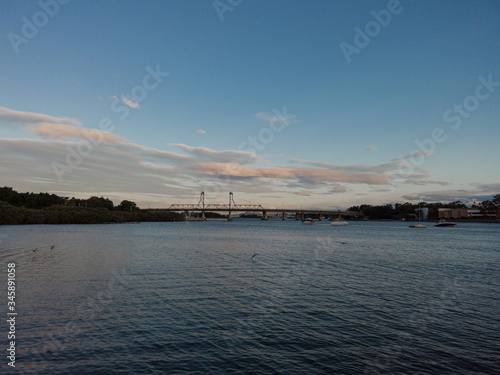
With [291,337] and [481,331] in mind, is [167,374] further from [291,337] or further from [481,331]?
[481,331]

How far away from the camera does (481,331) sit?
60.8 ft

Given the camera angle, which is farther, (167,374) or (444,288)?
(444,288)

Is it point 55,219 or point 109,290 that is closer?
point 109,290

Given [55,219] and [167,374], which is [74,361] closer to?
[167,374]

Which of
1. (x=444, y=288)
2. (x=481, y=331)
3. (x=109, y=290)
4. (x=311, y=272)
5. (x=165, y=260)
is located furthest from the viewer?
(x=165, y=260)

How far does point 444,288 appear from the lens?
30.2 metres

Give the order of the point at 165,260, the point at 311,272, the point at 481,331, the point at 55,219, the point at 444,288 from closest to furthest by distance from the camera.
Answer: the point at 481,331 → the point at 444,288 → the point at 311,272 → the point at 165,260 → the point at 55,219

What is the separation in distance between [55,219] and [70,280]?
16933 centimetres

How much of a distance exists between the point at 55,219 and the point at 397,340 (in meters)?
195

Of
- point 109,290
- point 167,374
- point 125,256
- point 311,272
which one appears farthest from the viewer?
point 125,256

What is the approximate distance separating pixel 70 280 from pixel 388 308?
2858cm

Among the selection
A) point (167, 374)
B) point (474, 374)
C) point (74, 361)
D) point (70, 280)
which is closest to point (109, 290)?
point (70, 280)

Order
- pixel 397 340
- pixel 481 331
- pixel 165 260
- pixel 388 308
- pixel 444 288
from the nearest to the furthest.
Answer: pixel 397 340 < pixel 481 331 < pixel 388 308 < pixel 444 288 < pixel 165 260

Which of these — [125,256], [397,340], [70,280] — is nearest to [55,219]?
[125,256]
